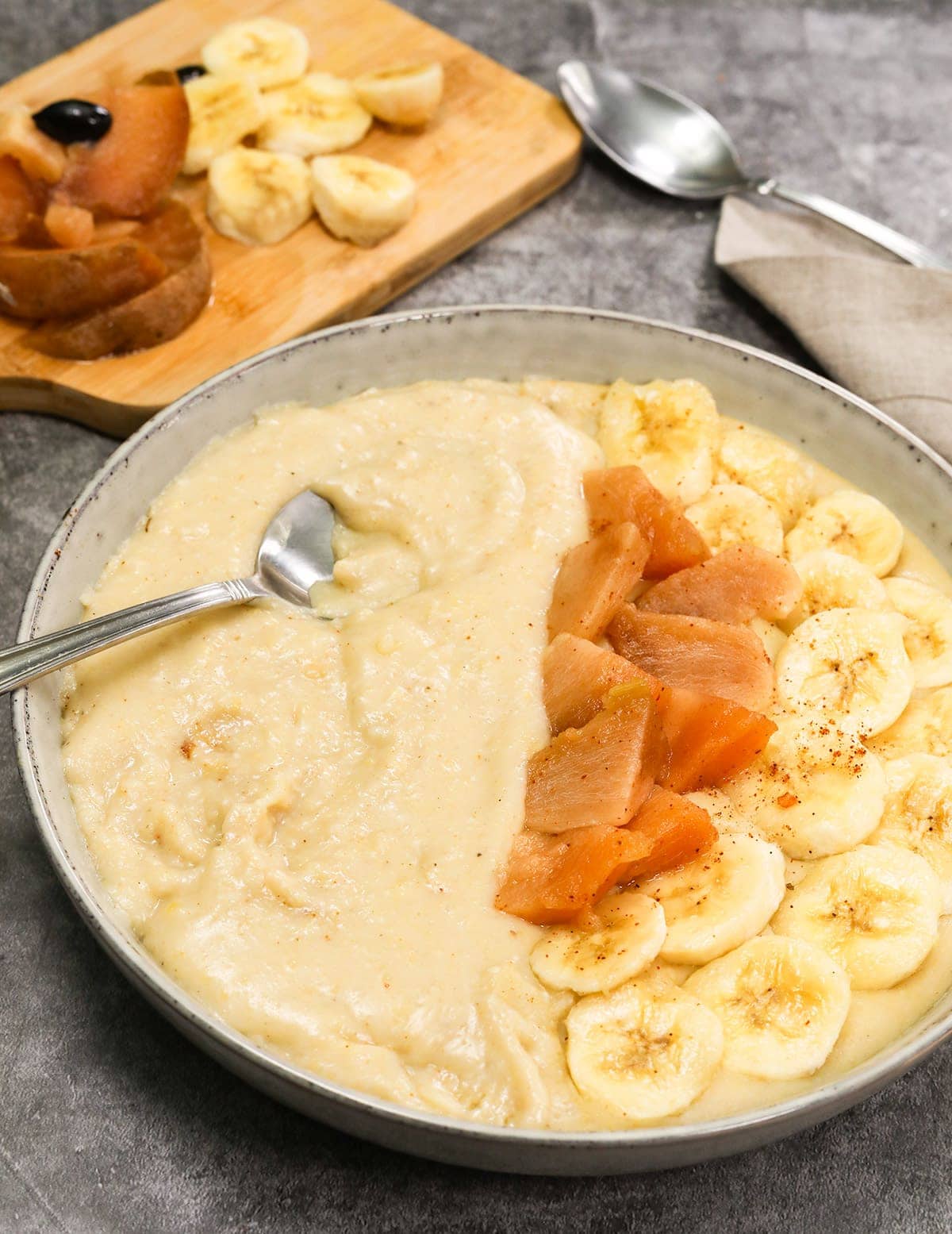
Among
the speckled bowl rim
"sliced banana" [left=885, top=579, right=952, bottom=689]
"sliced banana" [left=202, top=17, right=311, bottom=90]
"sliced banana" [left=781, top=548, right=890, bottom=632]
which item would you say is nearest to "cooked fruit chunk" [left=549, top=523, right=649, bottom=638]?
"sliced banana" [left=781, top=548, right=890, bottom=632]

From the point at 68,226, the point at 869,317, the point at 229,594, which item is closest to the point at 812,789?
the point at 229,594

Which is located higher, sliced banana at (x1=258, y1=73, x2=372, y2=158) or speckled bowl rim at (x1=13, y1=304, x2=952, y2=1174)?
sliced banana at (x1=258, y1=73, x2=372, y2=158)

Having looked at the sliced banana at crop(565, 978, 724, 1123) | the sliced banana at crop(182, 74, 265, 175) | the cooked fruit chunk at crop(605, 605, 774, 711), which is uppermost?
the sliced banana at crop(182, 74, 265, 175)

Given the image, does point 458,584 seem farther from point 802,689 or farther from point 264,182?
point 264,182

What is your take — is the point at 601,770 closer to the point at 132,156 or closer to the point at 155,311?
the point at 155,311

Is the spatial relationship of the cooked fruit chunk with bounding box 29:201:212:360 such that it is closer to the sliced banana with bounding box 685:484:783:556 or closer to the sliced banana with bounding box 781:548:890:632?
the sliced banana with bounding box 685:484:783:556

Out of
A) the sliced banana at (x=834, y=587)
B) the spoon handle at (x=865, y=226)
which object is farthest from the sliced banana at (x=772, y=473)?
the spoon handle at (x=865, y=226)

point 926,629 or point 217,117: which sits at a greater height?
point 217,117
